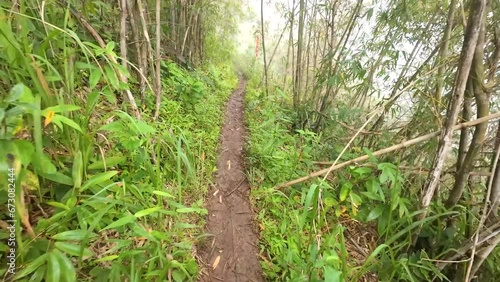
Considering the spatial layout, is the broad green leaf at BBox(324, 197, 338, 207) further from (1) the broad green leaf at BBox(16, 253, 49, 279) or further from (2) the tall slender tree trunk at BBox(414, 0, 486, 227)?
(1) the broad green leaf at BBox(16, 253, 49, 279)

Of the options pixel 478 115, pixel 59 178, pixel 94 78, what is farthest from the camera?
pixel 478 115

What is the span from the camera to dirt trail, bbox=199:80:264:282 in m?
1.81

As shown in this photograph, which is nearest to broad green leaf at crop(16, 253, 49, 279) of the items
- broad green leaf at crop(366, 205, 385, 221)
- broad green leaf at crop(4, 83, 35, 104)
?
broad green leaf at crop(4, 83, 35, 104)

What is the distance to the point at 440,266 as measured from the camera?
1708 mm

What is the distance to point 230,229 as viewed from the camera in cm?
216

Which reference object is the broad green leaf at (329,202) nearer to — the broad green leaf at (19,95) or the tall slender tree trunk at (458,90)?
the tall slender tree trunk at (458,90)

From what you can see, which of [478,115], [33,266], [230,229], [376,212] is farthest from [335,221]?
[33,266]

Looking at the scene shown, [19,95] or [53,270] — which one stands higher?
[19,95]

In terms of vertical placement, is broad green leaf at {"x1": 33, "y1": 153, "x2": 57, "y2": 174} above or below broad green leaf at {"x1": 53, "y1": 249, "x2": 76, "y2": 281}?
above

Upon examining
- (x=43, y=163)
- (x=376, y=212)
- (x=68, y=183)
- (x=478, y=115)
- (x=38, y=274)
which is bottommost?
(x=376, y=212)

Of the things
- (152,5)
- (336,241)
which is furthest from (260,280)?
(152,5)

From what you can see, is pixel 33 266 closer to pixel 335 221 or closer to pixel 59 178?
pixel 59 178

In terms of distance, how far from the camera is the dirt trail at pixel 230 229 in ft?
5.95

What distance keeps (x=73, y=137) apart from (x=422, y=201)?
221 centimetres
